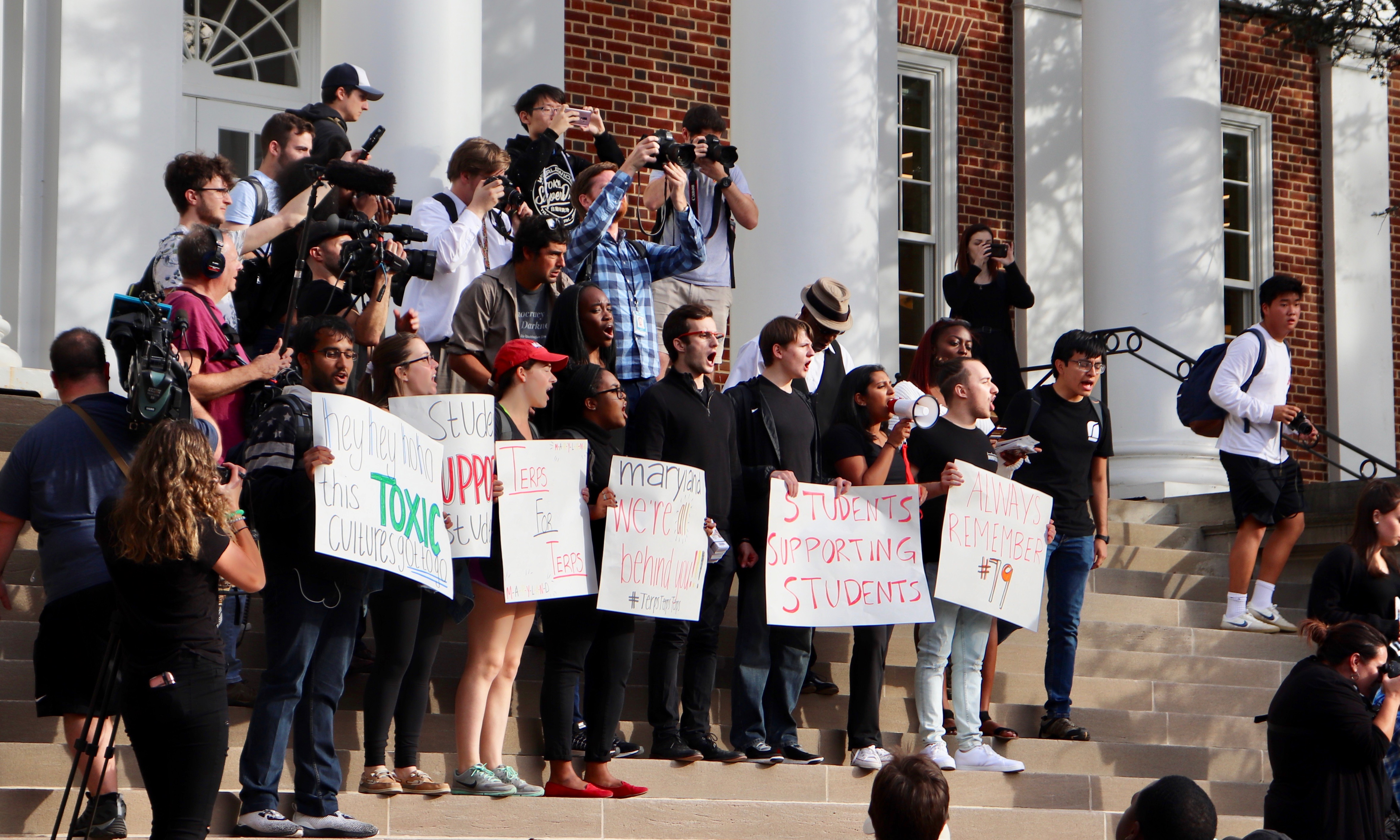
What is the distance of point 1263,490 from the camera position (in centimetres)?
1007

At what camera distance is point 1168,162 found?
13.0 m

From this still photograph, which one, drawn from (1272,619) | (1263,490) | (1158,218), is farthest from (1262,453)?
(1158,218)

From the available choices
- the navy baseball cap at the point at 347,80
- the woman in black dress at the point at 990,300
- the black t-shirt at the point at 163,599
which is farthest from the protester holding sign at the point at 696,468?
the woman in black dress at the point at 990,300

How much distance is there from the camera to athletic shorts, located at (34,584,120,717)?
5902mm

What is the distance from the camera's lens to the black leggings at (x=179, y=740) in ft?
17.0

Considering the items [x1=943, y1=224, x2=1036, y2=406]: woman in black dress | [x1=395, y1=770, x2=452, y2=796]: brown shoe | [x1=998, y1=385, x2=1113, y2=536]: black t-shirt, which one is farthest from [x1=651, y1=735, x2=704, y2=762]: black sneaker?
[x1=943, y1=224, x2=1036, y2=406]: woman in black dress

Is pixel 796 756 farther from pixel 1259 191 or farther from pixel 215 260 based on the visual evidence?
pixel 1259 191

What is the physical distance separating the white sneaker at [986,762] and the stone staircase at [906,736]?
0.06 metres

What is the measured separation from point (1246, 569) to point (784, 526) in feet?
11.6

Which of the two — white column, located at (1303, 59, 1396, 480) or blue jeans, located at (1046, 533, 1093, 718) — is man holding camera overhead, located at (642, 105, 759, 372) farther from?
white column, located at (1303, 59, 1396, 480)

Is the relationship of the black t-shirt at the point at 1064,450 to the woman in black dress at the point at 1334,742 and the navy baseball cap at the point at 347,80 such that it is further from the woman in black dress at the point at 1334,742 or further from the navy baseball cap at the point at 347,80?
the navy baseball cap at the point at 347,80

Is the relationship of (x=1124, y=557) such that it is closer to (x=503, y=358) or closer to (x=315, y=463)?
(x=503, y=358)

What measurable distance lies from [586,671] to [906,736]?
1.87 metres

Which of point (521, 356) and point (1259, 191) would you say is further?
point (1259, 191)
